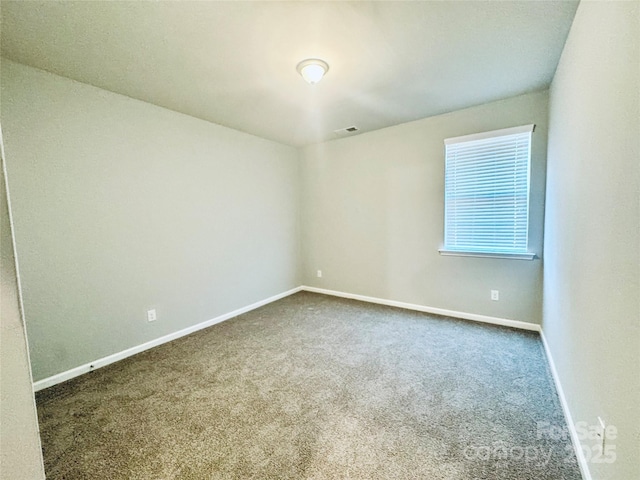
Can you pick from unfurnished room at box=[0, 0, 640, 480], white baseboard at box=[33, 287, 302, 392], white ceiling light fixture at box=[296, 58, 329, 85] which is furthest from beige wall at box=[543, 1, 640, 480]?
white baseboard at box=[33, 287, 302, 392]

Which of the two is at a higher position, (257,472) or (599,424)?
(599,424)

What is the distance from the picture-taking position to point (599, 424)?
3.76 feet

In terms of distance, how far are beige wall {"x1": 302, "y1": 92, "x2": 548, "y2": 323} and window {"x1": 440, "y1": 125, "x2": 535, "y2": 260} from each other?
0.09 meters

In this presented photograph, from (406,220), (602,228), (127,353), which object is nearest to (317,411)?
(602,228)

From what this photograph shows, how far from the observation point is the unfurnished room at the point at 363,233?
1274 mm

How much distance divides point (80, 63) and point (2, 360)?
2.28m

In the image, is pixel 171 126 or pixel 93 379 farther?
pixel 171 126

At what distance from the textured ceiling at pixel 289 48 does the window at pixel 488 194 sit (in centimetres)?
49

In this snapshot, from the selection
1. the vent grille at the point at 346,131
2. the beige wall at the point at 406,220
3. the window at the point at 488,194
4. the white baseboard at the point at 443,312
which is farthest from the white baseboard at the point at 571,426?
the vent grille at the point at 346,131

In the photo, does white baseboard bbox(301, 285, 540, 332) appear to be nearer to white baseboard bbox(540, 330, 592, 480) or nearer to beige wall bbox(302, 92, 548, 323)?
beige wall bbox(302, 92, 548, 323)

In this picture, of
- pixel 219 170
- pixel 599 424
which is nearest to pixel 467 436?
pixel 599 424

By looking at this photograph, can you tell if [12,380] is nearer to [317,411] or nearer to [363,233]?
[317,411]

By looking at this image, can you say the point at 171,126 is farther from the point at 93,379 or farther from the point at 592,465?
the point at 592,465

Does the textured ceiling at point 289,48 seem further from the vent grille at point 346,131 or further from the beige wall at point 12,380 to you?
the beige wall at point 12,380
